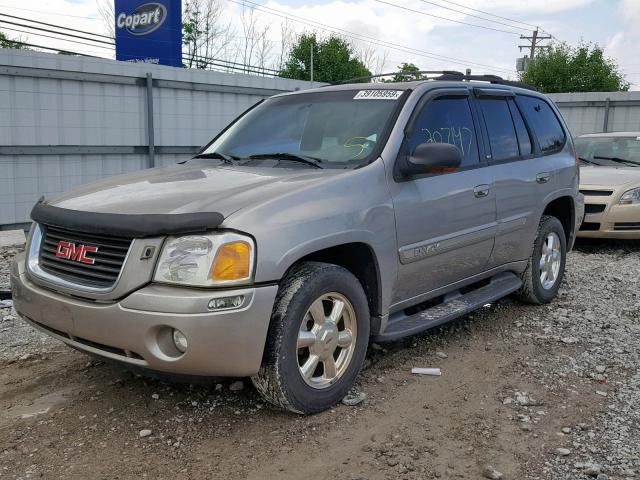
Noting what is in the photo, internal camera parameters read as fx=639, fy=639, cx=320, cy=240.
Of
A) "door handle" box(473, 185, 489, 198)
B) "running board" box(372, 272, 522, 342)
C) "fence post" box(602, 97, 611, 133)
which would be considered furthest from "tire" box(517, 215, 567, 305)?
"fence post" box(602, 97, 611, 133)

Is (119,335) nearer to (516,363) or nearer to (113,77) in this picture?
(516,363)

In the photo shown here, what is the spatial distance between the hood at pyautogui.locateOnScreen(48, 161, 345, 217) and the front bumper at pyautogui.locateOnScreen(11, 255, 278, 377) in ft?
1.39

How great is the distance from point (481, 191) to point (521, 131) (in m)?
1.09

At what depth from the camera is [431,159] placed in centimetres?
368

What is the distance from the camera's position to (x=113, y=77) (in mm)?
9633

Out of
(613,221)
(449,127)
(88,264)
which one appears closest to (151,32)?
(613,221)

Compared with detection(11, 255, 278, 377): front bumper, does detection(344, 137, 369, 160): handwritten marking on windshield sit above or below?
above

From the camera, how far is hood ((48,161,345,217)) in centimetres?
309

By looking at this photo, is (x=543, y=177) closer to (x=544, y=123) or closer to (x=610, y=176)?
(x=544, y=123)

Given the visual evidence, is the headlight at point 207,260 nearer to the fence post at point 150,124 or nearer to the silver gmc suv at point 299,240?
the silver gmc suv at point 299,240

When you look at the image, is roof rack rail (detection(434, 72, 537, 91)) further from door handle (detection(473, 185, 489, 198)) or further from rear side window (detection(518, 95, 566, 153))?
door handle (detection(473, 185, 489, 198))

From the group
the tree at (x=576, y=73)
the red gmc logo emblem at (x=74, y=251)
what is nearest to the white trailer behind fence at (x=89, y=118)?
the red gmc logo emblem at (x=74, y=251)

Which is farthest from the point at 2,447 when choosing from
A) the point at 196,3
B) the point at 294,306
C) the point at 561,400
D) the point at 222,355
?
the point at 196,3

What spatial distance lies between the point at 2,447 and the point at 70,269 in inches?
35.5
